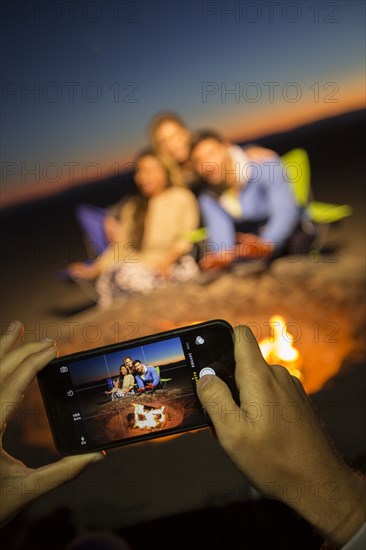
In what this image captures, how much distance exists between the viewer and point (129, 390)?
32.3 inches

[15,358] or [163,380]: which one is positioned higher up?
[15,358]

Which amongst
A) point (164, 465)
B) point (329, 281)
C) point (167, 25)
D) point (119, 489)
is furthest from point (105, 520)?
point (167, 25)

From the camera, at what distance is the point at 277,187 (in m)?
1.42

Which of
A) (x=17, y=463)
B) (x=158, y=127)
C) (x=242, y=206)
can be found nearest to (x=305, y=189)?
(x=242, y=206)

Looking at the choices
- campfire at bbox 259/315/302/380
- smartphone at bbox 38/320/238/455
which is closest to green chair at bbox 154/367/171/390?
smartphone at bbox 38/320/238/455

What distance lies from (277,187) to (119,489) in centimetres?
101

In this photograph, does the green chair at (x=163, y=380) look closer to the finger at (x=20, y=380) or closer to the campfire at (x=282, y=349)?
the finger at (x=20, y=380)

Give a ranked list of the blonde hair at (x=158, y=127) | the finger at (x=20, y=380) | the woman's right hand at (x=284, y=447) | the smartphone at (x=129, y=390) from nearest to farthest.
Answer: the woman's right hand at (x=284, y=447), the finger at (x=20, y=380), the smartphone at (x=129, y=390), the blonde hair at (x=158, y=127)

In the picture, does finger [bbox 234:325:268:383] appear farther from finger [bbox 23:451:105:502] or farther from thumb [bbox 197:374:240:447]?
finger [bbox 23:451:105:502]

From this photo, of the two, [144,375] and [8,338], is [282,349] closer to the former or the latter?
[144,375]

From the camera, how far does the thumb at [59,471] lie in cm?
74

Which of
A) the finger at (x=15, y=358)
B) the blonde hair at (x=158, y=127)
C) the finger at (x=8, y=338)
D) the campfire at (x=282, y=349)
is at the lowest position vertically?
the campfire at (x=282, y=349)

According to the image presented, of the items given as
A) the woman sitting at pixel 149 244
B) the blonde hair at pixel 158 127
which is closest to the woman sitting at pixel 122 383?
the woman sitting at pixel 149 244

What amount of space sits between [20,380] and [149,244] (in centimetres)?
78
